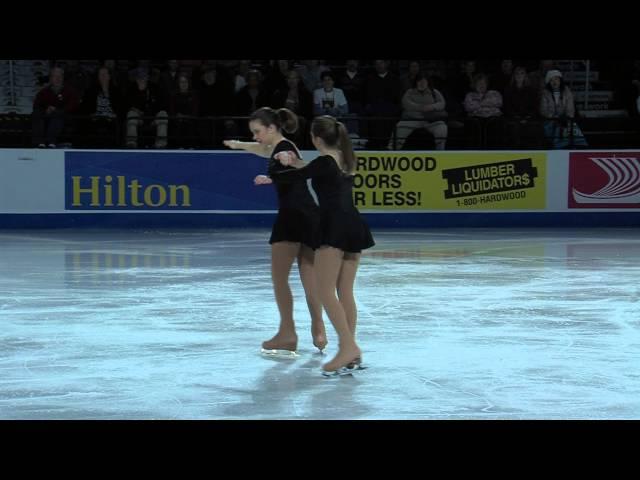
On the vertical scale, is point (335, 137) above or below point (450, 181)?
above

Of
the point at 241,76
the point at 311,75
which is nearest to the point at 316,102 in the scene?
the point at 311,75

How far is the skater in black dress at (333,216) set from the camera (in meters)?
7.47

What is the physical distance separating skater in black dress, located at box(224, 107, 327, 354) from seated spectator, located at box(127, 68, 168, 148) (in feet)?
33.9

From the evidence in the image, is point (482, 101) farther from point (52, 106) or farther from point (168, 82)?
point (52, 106)

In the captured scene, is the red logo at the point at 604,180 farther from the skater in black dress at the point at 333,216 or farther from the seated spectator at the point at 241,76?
the skater in black dress at the point at 333,216

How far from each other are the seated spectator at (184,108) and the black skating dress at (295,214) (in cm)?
1057

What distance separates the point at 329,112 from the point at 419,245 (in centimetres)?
346

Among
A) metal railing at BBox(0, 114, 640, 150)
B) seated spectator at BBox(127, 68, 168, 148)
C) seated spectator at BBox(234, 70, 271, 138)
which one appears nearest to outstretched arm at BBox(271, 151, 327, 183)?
metal railing at BBox(0, 114, 640, 150)

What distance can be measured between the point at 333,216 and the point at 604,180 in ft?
44.1

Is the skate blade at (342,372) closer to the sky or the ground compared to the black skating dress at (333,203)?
closer to the ground

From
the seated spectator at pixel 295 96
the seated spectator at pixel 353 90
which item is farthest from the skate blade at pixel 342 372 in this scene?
the seated spectator at pixel 353 90

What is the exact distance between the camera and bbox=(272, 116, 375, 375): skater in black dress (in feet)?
24.5

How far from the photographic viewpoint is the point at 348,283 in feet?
25.5

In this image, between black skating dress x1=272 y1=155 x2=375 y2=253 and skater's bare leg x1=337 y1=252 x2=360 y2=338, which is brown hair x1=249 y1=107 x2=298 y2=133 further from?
skater's bare leg x1=337 y1=252 x2=360 y2=338
